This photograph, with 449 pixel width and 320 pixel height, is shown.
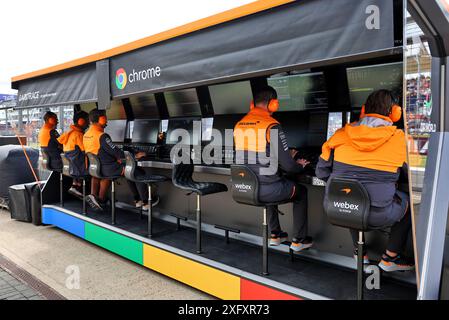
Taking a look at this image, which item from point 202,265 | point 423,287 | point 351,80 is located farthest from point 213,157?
point 423,287

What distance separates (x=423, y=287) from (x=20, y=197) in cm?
493

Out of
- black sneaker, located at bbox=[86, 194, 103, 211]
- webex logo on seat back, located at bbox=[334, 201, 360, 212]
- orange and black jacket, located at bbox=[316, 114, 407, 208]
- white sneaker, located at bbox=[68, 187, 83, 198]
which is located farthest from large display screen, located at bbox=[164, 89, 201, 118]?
webex logo on seat back, located at bbox=[334, 201, 360, 212]

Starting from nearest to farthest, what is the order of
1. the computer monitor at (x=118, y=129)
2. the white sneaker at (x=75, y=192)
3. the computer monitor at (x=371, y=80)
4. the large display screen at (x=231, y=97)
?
1. the computer monitor at (x=371, y=80)
2. the large display screen at (x=231, y=97)
3. the white sneaker at (x=75, y=192)
4. the computer monitor at (x=118, y=129)

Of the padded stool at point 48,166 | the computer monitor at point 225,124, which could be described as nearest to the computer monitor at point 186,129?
the computer monitor at point 225,124

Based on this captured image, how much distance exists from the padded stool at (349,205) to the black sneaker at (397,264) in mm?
384

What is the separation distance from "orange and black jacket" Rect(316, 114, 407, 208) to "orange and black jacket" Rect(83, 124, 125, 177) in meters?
2.62

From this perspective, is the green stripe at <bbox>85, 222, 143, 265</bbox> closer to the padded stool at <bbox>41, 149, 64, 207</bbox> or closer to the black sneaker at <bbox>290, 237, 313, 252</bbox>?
the padded stool at <bbox>41, 149, 64, 207</bbox>

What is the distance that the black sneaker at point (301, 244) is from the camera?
9.16 feet

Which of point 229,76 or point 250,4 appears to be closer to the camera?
point 250,4

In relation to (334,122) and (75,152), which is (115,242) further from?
(334,122)

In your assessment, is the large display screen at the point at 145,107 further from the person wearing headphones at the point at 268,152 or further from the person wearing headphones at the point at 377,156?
the person wearing headphones at the point at 377,156

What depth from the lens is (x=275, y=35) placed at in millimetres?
2059

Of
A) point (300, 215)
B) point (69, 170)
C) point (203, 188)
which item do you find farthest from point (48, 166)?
point (300, 215)

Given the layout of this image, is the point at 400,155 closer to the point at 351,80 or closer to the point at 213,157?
the point at 351,80
